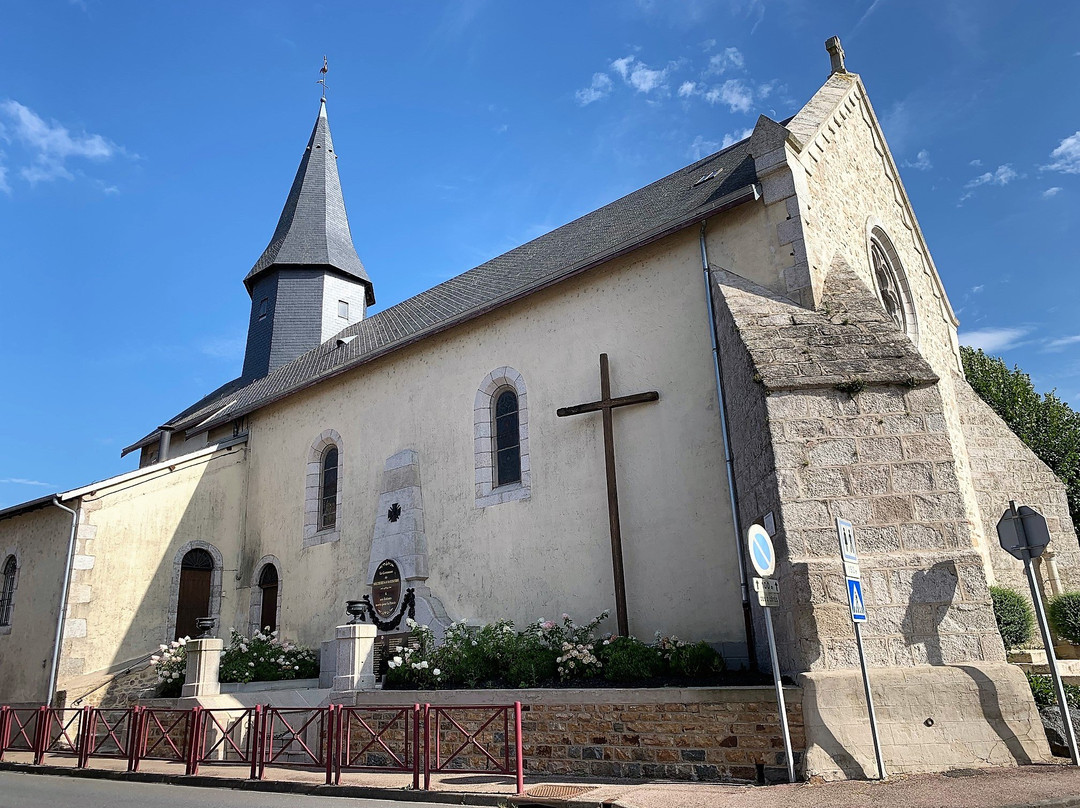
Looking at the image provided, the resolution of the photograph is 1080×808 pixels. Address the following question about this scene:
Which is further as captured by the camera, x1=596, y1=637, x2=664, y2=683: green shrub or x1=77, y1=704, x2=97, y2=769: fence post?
x1=77, y1=704, x2=97, y2=769: fence post

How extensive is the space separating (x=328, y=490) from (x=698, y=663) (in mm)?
8876

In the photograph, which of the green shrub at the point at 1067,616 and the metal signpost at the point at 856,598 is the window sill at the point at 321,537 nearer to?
the metal signpost at the point at 856,598

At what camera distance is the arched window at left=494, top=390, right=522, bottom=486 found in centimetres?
1191

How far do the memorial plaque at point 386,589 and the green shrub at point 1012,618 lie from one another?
27.0ft

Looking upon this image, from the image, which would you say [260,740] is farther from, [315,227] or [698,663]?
[315,227]

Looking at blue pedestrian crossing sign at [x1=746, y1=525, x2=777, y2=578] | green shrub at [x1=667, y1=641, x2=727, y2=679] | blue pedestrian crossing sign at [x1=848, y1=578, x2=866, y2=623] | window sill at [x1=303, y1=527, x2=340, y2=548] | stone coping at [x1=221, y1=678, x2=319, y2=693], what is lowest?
stone coping at [x1=221, y1=678, x2=319, y2=693]

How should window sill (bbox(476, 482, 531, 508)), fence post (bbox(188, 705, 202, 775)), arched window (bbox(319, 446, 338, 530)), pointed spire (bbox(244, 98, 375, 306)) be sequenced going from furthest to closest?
pointed spire (bbox(244, 98, 375, 306)) → arched window (bbox(319, 446, 338, 530)) → window sill (bbox(476, 482, 531, 508)) → fence post (bbox(188, 705, 202, 775))

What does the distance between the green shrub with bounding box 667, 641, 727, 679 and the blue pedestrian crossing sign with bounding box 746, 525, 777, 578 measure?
6.69 feet

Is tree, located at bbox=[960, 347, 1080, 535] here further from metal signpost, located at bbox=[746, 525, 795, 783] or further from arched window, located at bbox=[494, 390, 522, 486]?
metal signpost, located at bbox=[746, 525, 795, 783]

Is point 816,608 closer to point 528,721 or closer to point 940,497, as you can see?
point 940,497

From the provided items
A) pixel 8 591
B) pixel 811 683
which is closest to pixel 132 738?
pixel 811 683

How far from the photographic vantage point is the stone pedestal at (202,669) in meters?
11.4

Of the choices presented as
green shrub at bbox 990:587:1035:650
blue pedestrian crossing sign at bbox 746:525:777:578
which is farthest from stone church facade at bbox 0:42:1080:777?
green shrub at bbox 990:587:1035:650

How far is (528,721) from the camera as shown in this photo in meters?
8.23
